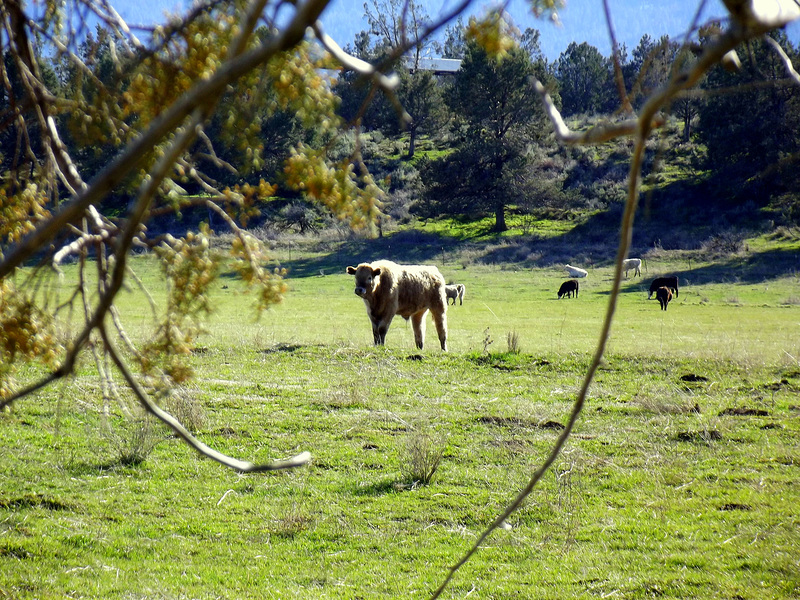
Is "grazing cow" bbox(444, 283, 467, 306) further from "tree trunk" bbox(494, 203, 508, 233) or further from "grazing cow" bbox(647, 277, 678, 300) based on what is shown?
"tree trunk" bbox(494, 203, 508, 233)

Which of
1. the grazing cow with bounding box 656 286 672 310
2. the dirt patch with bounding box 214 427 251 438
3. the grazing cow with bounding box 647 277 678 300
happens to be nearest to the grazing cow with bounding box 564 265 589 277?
the grazing cow with bounding box 647 277 678 300

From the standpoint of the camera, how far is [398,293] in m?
15.8

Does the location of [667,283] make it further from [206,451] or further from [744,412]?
[206,451]

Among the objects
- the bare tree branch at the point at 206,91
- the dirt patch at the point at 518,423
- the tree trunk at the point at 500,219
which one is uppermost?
the tree trunk at the point at 500,219

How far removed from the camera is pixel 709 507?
6.25 m

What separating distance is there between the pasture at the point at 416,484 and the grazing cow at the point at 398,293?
2764mm

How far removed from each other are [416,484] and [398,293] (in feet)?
29.9

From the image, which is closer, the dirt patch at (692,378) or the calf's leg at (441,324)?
the dirt patch at (692,378)

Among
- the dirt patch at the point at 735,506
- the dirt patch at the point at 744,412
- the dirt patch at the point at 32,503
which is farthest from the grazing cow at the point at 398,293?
the dirt patch at the point at 735,506

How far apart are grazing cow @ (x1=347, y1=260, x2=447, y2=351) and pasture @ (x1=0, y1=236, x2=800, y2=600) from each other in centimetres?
276

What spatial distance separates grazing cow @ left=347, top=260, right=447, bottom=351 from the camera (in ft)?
50.4

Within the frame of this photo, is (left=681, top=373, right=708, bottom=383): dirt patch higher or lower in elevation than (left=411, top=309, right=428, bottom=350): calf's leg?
lower

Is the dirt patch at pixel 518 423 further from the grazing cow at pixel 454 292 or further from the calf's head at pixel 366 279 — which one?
the grazing cow at pixel 454 292

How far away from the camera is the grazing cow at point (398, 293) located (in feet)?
50.4
